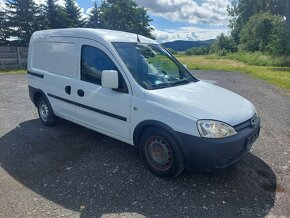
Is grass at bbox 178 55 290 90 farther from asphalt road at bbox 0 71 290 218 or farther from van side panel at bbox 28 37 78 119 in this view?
van side panel at bbox 28 37 78 119

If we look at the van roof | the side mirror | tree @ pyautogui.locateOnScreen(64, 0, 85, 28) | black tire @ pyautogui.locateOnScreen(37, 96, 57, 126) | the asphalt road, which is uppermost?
tree @ pyautogui.locateOnScreen(64, 0, 85, 28)

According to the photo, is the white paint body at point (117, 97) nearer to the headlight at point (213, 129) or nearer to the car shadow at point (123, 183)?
the headlight at point (213, 129)

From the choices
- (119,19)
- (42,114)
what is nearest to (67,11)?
(119,19)

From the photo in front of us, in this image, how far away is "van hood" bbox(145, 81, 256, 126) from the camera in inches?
139

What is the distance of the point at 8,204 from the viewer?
11.1ft

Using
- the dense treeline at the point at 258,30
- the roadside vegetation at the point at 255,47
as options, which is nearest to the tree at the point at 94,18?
the roadside vegetation at the point at 255,47

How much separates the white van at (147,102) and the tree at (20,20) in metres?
27.9

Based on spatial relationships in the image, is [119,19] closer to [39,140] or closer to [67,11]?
[67,11]

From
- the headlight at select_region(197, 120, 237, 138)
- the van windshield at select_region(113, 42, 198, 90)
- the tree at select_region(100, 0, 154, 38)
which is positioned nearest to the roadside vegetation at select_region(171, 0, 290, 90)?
the van windshield at select_region(113, 42, 198, 90)

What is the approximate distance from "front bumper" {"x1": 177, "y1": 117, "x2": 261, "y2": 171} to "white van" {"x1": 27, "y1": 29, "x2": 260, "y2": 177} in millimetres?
12

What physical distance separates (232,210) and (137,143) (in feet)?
5.32

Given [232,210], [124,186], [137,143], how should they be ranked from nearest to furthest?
[232,210] → [124,186] → [137,143]

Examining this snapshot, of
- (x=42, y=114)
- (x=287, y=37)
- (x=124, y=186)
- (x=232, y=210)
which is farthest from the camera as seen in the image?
(x=287, y=37)

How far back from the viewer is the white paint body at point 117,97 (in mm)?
3596
